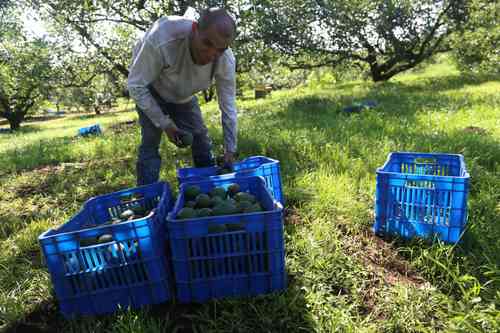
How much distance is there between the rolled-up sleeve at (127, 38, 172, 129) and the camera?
237cm

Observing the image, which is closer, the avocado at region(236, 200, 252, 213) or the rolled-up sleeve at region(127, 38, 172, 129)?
the avocado at region(236, 200, 252, 213)

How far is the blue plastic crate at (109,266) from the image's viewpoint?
170 cm

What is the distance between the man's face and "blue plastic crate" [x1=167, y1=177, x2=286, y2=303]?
41.4 inches

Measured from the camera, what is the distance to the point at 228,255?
5.83 feet

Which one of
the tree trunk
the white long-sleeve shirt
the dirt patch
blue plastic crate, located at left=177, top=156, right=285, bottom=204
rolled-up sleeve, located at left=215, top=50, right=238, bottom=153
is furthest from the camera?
the tree trunk

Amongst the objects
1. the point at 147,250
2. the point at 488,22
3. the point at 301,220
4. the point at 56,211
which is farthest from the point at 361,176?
the point at 488,22

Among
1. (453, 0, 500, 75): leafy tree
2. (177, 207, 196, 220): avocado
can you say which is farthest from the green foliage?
(453, 0, 500, 75): leafy tree

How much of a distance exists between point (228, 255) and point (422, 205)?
1.39 meters

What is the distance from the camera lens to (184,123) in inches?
120

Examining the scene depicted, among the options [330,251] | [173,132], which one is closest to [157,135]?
[173,132]

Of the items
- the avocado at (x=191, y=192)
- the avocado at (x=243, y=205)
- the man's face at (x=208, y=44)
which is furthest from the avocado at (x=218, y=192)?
the man's face at (x=208, y=44)

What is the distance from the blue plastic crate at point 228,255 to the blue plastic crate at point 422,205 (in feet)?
3.09

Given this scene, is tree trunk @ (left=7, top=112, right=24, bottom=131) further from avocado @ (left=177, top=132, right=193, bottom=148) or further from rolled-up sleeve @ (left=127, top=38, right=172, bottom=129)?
avocado @ (left=177, top=132, right=193, bottom=148)

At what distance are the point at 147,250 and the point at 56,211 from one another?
214cm
